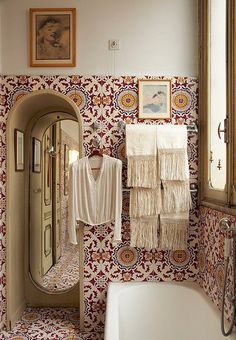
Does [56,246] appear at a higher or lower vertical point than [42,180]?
lower

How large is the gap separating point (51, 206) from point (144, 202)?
955mm

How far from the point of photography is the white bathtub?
2188 mm

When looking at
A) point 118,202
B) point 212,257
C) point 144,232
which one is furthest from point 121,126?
point 212,257

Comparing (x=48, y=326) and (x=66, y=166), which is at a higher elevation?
(x=66, y=166)

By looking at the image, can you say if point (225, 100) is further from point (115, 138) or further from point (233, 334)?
point (233, 334)

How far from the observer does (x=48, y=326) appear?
102 inches

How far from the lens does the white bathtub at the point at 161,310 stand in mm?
2188

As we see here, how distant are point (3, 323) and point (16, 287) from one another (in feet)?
0.96

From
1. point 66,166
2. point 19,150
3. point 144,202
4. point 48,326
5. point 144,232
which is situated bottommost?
point 48,326

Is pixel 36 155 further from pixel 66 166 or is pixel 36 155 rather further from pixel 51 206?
pixel 51 206

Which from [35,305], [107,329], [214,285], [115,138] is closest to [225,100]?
[115,138]

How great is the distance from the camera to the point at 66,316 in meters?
2.79

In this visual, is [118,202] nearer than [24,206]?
Yes

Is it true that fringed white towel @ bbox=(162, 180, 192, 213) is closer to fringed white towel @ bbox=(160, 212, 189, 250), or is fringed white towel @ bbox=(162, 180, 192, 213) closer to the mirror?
fringed white towel @ bbox=(160, 212, 189, 250)
